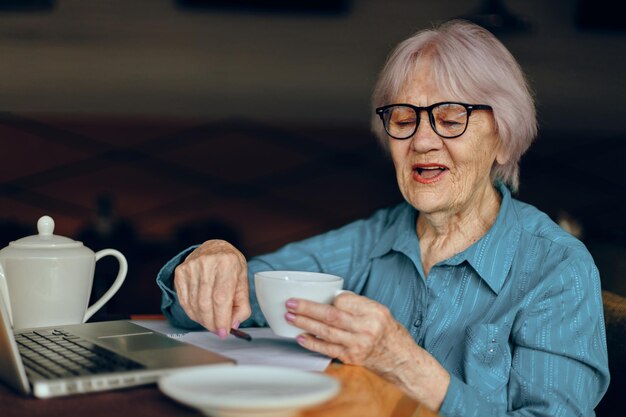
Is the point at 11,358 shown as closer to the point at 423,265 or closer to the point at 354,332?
the point at 354,332

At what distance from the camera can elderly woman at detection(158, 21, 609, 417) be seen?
1.31 m

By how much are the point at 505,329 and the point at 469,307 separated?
0.14 m

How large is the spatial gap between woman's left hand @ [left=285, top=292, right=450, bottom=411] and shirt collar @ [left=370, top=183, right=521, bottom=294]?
1.27 ft

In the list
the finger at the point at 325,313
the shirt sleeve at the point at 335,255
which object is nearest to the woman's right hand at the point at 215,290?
the finger at the point at 325,313

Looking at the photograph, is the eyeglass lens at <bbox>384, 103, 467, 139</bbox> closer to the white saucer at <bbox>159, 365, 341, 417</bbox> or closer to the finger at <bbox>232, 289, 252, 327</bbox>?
the finger at <bbox>232, 289, 252, 327</bbox>

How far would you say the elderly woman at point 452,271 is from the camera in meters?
1.31

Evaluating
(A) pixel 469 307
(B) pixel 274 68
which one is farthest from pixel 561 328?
(B) pixel 274 68

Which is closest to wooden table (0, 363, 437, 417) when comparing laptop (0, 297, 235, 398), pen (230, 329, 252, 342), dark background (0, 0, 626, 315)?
laptop (0, 297, 235, 398)

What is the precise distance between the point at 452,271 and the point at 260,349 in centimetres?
52

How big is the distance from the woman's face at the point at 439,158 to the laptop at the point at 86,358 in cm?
68

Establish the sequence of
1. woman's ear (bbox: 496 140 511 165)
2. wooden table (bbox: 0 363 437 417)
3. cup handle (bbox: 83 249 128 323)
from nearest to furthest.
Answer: wooden table (bbox: 0 363 437 417), cup handle (bbox: 83 249 128 323), woman's ear (bbox: 496 140 511 165)

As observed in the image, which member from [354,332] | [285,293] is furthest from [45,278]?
[354,332]

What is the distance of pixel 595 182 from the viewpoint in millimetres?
4316

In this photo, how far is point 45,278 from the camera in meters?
1.31
